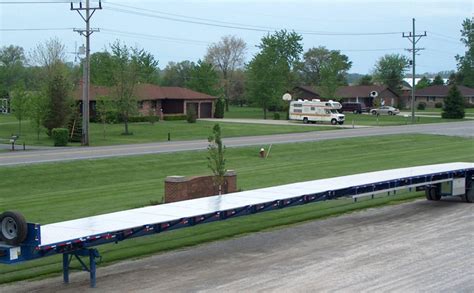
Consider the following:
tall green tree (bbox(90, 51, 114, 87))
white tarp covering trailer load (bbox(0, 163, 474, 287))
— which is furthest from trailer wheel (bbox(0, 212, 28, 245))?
tall green tree (bbox(90, 51, 114, 87))

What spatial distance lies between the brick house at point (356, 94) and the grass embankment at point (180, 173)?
6006 cm

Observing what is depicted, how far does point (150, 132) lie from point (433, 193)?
41019 mm

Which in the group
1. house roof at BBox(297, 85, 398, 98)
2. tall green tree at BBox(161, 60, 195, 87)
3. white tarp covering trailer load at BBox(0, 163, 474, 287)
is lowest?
white tarp covering trailer load at BBox(0, 163, 474, 287)

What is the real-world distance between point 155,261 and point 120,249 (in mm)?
1561

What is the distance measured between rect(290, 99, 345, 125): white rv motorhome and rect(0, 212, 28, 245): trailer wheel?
227 feet

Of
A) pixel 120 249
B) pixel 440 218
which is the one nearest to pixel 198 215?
pixel 120 249

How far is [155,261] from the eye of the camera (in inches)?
636

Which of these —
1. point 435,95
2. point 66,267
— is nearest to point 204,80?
point 435,95

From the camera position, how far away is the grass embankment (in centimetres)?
1880

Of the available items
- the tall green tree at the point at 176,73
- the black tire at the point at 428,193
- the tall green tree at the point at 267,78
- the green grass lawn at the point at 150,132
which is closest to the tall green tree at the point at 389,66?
the tall green tree at the point at 176,73

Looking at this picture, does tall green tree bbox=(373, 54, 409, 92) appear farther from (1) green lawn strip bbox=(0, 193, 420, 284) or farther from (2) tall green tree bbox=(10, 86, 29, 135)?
(1) green lawn strip bbox=(0, 193, 420, 284)

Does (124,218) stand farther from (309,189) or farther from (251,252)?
(309,189)

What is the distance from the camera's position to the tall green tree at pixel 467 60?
500ft

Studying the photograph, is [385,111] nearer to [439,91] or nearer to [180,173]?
[439,91]
